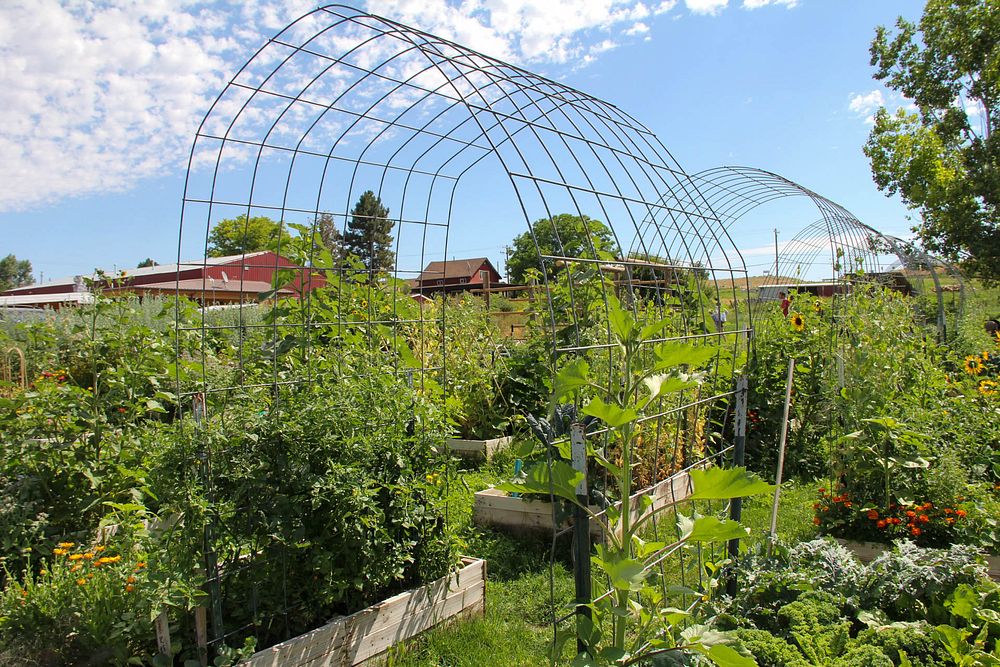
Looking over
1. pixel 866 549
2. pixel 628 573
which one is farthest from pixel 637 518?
pixel 866 549

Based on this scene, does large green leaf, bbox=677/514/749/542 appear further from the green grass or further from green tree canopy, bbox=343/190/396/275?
green tree canopy, bbox=343/190/396/275

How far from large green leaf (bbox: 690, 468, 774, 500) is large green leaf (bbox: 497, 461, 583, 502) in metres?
0.34

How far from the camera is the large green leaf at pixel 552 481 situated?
178 centimetres

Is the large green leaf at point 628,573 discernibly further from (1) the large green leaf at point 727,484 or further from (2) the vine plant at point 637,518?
(1) the large green leaf at point 727,484

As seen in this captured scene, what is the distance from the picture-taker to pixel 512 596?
3410 mm

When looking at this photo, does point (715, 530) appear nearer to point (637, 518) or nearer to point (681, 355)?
point (637, 518)

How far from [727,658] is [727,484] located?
0.46 metres

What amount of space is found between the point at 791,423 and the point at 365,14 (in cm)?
504

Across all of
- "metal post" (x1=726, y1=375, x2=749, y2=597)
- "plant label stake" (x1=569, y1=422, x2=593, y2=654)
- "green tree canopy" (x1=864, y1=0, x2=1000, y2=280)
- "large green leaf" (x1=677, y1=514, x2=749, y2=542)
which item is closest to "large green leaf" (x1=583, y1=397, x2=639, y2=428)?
"plant label stake" (x1=569, y1=422, x2=593, y2=654)

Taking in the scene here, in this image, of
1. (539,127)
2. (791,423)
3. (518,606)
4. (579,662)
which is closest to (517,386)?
(791,423)

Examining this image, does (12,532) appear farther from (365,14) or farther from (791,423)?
(791,423)

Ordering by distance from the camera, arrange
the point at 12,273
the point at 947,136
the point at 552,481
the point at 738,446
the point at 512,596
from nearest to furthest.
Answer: the point at 552,481, the point at 738,446, the point at 512,596, the point at 947,136, the point at 12,273

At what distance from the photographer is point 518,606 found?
130 inches

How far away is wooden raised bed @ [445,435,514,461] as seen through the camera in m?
5.91
